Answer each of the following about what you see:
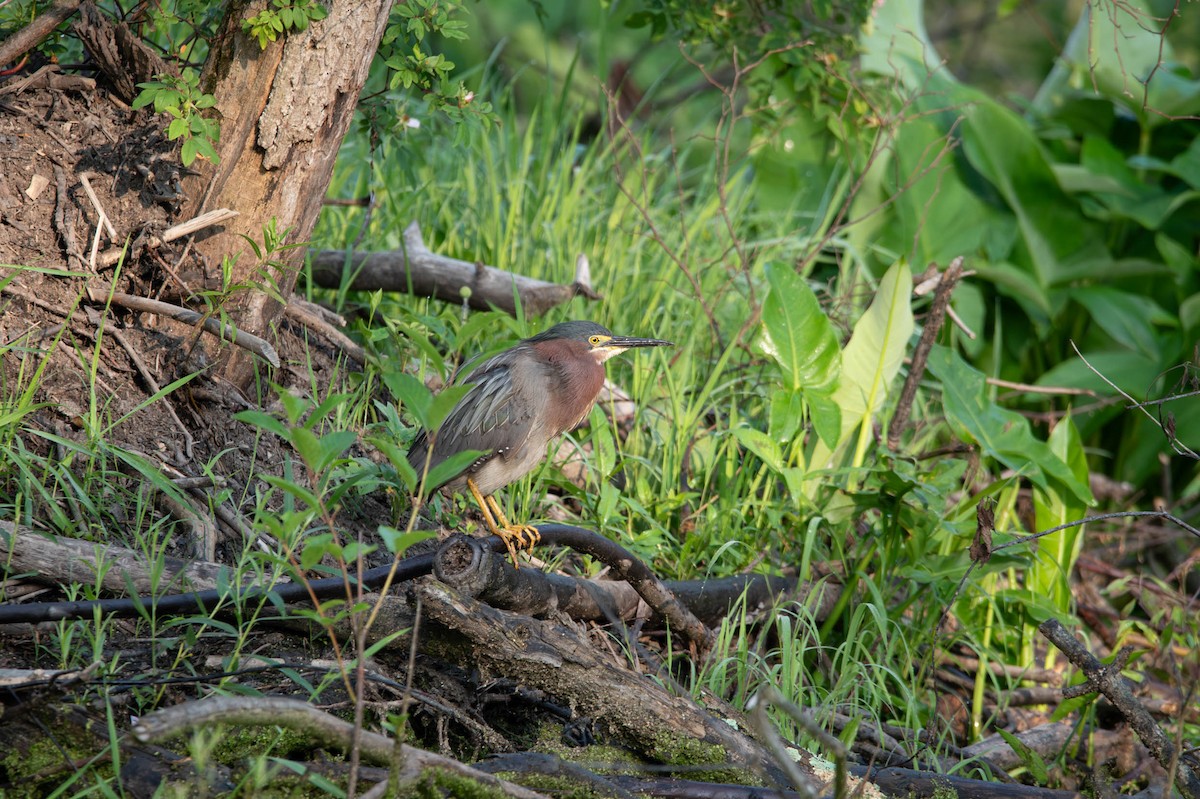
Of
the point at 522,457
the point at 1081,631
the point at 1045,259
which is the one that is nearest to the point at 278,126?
the point at 522,457

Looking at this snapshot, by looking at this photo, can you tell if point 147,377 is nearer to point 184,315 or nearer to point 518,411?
point 184,315

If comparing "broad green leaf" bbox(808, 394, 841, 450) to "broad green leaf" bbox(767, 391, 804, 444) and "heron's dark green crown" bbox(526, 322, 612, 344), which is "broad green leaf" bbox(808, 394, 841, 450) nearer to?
"broad green leaf" bbox(767, 391, 804, 444)

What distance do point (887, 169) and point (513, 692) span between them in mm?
4713

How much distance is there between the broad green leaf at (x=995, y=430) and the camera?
4305 mm

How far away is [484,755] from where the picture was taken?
257 centimetres

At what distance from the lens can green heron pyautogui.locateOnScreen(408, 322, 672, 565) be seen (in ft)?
A: 11.3

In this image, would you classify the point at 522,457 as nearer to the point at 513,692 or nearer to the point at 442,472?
the point at 513,692

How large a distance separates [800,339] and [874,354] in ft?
1.08

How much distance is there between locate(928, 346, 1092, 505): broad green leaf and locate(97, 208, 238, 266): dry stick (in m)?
2.92

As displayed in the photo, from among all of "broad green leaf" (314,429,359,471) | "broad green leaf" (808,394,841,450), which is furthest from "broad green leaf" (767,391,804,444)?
"broad green leaf" (314,429,359,471)

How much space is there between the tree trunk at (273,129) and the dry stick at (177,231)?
7 cm

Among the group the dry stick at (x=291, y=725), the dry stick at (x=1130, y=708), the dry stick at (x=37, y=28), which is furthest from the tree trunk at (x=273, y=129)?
the dry stick at (x=1130, y=708)

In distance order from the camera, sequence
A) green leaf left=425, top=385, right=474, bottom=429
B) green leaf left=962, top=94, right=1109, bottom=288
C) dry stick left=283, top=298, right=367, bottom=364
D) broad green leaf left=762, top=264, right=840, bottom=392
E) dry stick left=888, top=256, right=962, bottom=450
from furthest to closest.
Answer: green leaf left=962, top=94, right=1109, bottom=288 < dry stick left=888, top=256, right=962, bottom=450 < broad green leaf left=762, top=264, right=840, bottom=392 < dry stick left=283, top=298, right=367, bottom=364 < green leaf left=425, top=385, right=474, bottom=429

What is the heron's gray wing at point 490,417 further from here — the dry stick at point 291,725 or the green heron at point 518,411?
the dry stick at point 291,725
